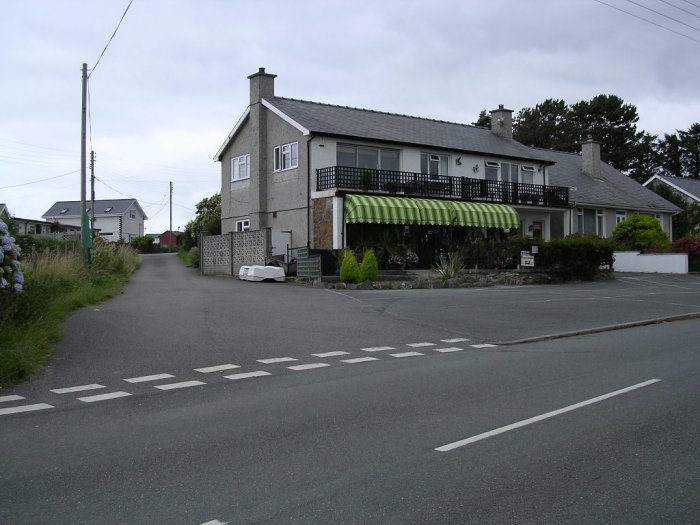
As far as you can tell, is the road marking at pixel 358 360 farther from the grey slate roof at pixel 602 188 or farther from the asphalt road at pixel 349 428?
the grey slate roof at pixel 602 188

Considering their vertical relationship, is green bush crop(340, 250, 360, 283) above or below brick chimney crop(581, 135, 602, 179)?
below

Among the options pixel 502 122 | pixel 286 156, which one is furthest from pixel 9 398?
pixel 502 122

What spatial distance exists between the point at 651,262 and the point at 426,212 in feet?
45.9

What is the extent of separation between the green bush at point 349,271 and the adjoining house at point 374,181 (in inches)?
172

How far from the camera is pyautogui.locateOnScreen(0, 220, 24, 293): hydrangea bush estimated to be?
10.2 meters

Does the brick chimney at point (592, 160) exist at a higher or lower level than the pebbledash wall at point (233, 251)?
higher

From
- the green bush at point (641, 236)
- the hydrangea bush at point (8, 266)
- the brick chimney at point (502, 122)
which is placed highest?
the brick chimney at point (502, 122)

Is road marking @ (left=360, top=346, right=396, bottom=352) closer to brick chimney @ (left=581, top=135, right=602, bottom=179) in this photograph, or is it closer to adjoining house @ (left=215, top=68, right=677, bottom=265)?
adjoining house @ (left=215, top=68, right=677, bottom=265)

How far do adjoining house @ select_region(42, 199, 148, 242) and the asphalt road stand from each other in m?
74.3

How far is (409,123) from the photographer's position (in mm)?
36656

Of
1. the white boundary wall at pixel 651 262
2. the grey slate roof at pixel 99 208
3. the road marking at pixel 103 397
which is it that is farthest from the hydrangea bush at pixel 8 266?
the grey slate roof at pixel 99 208

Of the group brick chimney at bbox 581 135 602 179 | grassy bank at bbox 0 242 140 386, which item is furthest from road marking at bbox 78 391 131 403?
brick chimney at bbox 581 135 602 179

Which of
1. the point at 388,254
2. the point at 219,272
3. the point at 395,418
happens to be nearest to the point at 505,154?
the point at 388,254

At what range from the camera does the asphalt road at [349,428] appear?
15.3ft
